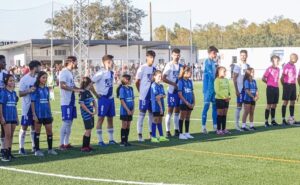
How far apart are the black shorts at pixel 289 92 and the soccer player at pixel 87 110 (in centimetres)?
680

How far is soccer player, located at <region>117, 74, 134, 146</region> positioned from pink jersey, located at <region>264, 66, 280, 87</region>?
515cm

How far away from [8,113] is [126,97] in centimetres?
273

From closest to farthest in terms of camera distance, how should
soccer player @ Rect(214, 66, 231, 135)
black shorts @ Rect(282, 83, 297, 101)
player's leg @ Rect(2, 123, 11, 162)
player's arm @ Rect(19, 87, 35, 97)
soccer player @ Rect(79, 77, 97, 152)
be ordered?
player's leg @ Rect(2, 123, 11, 162) < player's arm @ Rect(19, 87, 35, 97) < soccer player @ Rect(79, 77, 97, 152) < soccer player @ Rect(214, 66, 231, 135) < black shorts @ Rect(282, 83, 297, 101)

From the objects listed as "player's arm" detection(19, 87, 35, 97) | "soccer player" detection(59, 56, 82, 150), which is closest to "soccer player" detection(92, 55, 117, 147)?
"soccer player" detection(59, 56, 82, 150)

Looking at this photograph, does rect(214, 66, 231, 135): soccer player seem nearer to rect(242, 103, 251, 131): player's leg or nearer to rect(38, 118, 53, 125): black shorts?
rect(242, 103, 251, 131): player's leg

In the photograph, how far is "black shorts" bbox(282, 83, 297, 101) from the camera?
54.4 feet

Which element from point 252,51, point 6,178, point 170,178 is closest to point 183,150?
point 170,178

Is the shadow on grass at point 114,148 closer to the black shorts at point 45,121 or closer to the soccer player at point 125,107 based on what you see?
the soccer player at point 125,107

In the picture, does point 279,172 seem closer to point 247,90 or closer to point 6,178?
point 6,178

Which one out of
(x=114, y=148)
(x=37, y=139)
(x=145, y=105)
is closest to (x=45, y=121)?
(x=37, y=139)

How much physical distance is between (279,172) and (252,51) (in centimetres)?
5397

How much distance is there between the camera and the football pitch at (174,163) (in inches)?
348

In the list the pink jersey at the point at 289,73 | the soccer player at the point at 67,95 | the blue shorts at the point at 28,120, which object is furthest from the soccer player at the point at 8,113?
the pink jersey at the point at 289,73

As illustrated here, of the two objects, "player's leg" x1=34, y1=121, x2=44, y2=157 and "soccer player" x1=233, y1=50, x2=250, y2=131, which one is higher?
"soccer player" x1=233, y1=50, x2=250, y2=131
